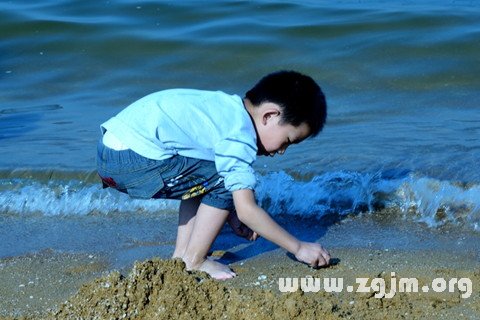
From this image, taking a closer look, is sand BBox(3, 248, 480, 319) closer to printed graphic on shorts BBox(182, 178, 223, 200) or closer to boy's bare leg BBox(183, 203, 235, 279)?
boy's bare leg BBox(183, 203, 235, 279)

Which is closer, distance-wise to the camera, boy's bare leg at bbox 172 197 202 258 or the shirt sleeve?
the shirt sleeve

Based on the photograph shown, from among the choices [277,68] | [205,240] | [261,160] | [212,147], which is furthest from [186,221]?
[277,68]

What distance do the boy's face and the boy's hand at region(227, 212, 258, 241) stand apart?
0.47m

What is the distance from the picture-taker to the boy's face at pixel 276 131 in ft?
12.1

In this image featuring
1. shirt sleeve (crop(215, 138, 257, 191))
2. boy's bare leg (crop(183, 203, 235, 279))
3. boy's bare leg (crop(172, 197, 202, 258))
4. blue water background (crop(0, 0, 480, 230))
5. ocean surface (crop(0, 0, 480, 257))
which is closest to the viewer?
shirt sleeve (crop(215, 138, 257, 191))

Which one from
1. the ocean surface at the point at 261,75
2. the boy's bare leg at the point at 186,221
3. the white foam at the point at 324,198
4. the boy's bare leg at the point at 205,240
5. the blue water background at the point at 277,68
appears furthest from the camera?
the blue water background at the point at 277,68

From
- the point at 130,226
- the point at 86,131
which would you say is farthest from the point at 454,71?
the point at 130,226

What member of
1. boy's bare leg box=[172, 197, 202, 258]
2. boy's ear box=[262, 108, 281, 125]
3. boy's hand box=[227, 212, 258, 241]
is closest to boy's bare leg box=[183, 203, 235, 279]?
boy's bare leg box=[172, 197, 202, 258]

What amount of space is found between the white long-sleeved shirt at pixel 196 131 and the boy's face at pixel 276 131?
0.05 metres

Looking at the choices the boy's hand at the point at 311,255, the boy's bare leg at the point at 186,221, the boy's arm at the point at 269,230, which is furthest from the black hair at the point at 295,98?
the boy's bare leg at the point at 186,221

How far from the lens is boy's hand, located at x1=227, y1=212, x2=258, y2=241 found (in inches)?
161

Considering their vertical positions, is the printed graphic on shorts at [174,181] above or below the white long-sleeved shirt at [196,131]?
below

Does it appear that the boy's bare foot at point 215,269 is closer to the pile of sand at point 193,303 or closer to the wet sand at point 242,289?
the wet sand at point 242,289

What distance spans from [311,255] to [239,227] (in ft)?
1.59
